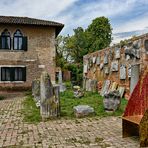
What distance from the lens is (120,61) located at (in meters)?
14.8

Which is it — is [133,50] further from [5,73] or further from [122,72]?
[5,73]

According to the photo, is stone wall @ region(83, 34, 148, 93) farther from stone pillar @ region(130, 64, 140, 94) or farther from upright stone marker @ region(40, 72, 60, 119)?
upright stone marker @ region(40, 72, 60, 119)

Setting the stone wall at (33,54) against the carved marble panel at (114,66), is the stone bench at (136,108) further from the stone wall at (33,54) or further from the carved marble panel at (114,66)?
the stone wall at (33,54)

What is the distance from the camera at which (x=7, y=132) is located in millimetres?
7312

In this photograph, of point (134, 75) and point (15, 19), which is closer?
point (134, 75)

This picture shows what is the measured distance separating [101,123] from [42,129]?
1738mm

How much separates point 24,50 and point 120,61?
418 inches

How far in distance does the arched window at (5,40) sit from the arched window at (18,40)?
1.53 ft

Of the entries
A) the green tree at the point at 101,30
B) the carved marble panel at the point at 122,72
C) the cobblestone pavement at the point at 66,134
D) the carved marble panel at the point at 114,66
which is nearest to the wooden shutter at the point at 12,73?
the carved marble panel at the point at 114,66

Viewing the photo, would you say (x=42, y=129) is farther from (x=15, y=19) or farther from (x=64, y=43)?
(x=64, y=43)

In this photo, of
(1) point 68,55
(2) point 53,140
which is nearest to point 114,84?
(2) point 53,140

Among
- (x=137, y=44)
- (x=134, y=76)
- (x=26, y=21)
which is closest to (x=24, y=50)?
(x=26, y=21)

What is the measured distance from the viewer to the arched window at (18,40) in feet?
75.3

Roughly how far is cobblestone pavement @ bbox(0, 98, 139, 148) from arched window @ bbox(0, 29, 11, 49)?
568 inches
